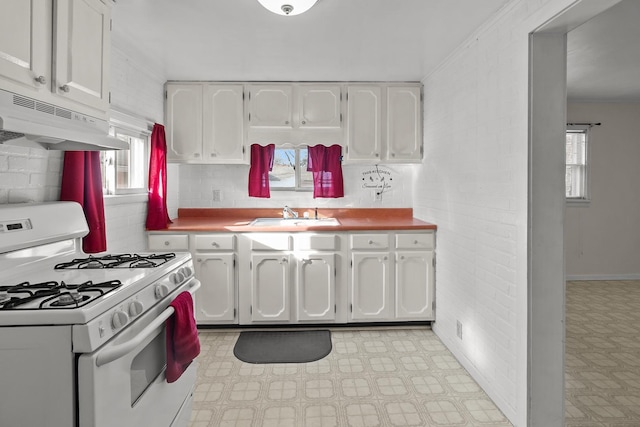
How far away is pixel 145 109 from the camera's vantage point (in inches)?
122

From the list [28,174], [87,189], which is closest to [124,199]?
[87,189]

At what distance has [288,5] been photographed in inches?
74.4

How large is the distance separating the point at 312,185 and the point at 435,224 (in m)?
1.30

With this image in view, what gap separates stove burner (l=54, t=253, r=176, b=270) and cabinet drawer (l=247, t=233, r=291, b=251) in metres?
1.27

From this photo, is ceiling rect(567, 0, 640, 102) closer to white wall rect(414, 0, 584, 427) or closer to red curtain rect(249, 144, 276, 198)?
white wall rect(414, 0, 584, 427)

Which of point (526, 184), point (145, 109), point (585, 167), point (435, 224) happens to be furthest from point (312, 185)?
point (585, 167)

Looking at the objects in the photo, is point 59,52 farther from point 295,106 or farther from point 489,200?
point 489,200

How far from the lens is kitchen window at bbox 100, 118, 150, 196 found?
2701mm

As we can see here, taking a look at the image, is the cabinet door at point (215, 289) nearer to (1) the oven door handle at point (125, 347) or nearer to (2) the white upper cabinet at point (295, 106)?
(2) the white upper cabinet at point (295, 106)

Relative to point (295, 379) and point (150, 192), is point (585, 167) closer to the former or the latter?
point (295, 379)

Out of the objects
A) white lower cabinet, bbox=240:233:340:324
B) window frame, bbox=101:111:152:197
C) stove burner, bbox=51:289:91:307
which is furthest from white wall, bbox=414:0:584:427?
window frame, bbox=101:111:152:197

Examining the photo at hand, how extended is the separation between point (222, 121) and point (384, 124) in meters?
1.50

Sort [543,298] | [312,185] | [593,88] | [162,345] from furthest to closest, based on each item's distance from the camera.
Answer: [593,88] → [312,185] → [543,298] → [162,345]

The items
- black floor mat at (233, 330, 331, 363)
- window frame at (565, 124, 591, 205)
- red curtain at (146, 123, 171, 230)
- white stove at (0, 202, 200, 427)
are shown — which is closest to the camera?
white stove at (0, 202, 200, 427)
